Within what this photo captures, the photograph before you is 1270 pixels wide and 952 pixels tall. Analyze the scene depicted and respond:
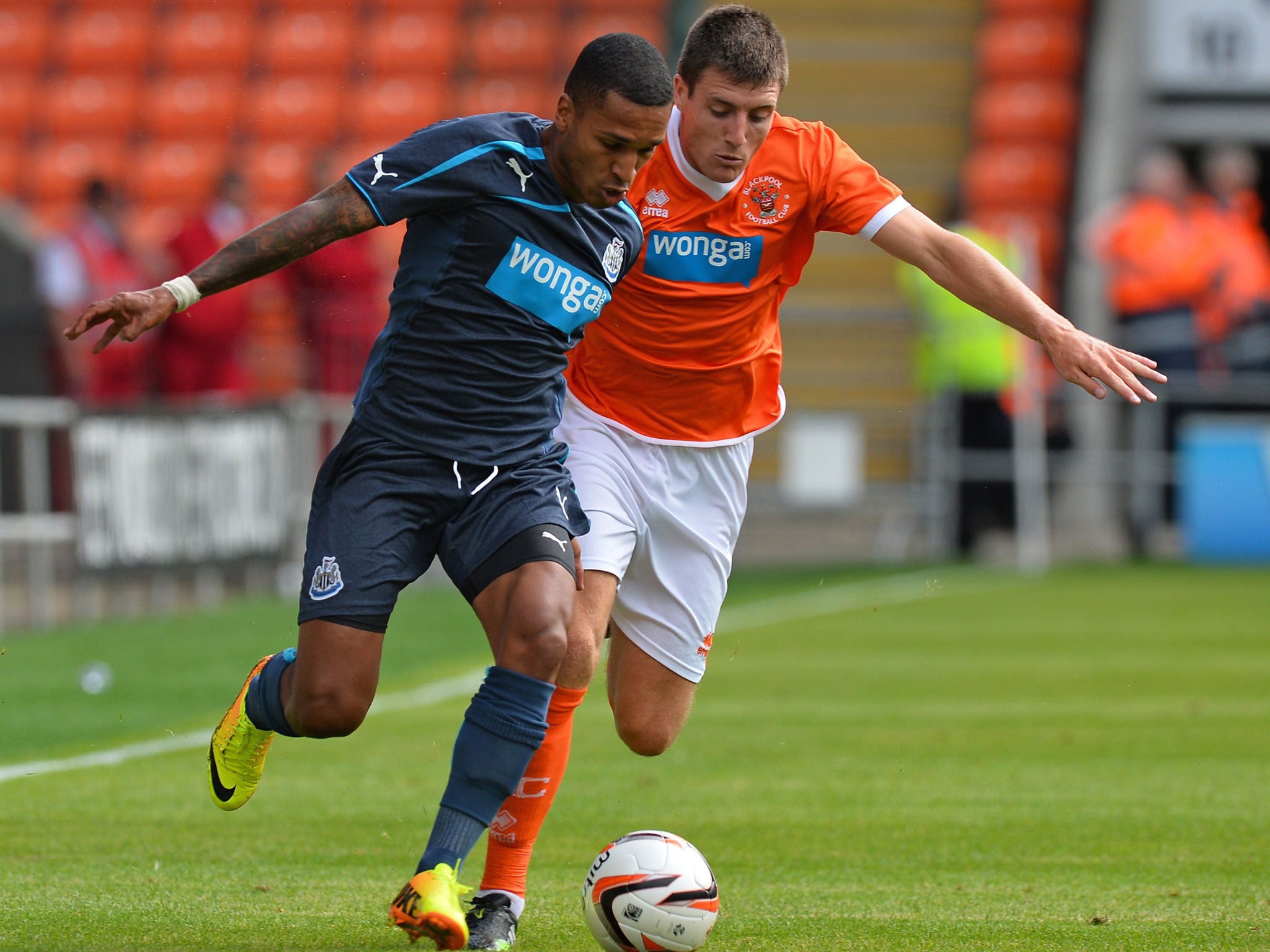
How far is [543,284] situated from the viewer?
15.1 feet

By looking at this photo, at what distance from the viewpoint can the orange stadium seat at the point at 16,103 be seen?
902 inches

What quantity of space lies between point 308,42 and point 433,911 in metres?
20.3

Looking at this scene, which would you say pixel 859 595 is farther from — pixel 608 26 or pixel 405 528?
pixel 405 528

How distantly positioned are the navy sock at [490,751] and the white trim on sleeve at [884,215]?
1.54 m

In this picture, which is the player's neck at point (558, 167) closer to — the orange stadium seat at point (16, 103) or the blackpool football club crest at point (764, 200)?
the blackpool football club crest at point (764, 200)

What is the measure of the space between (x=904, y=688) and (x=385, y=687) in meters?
2.52

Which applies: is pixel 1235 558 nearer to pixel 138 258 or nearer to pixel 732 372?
pixel 138 258

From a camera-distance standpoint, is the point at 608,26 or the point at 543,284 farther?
the point at 608,26

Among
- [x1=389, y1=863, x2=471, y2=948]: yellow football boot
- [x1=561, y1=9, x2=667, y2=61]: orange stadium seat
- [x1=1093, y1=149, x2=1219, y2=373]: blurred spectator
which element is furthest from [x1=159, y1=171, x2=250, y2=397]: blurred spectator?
[x1=389, y1=863, x2=471, y2=948]: yellow football boot

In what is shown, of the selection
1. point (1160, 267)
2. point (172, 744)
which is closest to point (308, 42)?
point (1160, 267)

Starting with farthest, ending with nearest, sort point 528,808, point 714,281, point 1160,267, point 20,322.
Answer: point 1160,267, point 20,322, point 714,281, point 528,808

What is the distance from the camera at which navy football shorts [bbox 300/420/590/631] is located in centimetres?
449

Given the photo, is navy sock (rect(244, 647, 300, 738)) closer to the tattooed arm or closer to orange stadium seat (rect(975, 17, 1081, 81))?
the tattooed arm

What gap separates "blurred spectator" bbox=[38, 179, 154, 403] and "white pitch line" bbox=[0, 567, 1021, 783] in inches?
196
